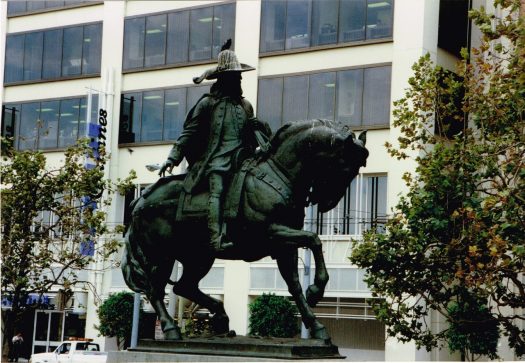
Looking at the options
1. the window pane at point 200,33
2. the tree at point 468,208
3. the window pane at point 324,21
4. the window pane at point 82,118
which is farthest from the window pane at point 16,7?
the tree at point 468,208

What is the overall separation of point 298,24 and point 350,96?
4.34m

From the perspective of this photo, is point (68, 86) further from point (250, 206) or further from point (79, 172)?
point (250, 206)

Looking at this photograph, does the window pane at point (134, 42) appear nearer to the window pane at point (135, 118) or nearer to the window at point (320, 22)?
the window pane at point (135, 118)

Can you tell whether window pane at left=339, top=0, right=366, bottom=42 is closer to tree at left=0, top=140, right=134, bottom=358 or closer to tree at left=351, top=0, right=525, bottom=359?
tree at left=0, top=140, right=134, bottom=358

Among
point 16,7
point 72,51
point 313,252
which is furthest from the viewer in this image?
point 16,7

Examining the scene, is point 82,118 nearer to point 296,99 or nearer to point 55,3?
point 55,3

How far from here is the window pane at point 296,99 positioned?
4553cm

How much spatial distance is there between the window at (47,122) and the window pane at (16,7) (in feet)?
15.3

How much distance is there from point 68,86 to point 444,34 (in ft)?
62.8

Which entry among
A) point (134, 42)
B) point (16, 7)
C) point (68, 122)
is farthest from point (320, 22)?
point (16, 7)

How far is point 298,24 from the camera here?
46469 mm

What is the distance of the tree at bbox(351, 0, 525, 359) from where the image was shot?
23219 millimetres

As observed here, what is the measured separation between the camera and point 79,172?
38250 mm

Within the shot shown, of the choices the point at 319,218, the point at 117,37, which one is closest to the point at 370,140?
the point at 319,218
